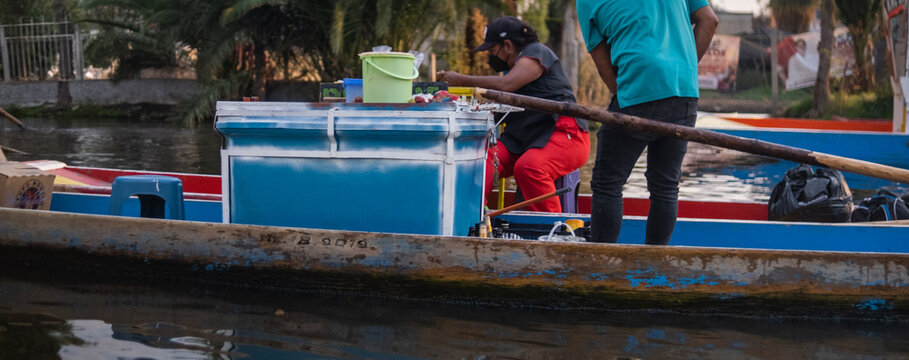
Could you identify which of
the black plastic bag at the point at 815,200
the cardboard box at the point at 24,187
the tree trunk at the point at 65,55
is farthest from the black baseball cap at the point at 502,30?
the tree trunk at the point at 65,55

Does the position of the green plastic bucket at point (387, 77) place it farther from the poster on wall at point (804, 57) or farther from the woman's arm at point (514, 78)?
the poster on wall at point (804, 57)

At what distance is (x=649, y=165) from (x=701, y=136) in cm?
32

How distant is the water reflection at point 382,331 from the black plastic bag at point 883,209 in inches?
68.4

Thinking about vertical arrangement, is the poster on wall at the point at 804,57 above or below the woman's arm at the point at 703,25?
below

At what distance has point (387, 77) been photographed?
12.6ft

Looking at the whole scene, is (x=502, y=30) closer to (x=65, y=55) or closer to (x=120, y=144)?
(x=120, y=144)

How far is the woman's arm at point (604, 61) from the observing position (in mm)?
3646

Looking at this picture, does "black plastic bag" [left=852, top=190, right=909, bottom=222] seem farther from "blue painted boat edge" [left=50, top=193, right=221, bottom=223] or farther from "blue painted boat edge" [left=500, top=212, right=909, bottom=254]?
"blue painted boat edge" [left=50, top=193, right=221, bottom=223]

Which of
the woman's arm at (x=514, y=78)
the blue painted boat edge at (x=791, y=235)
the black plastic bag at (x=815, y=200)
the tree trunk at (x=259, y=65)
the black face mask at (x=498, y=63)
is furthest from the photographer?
the tree trunk at (x=259, y=65)

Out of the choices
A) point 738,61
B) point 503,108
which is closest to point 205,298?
point 503,108

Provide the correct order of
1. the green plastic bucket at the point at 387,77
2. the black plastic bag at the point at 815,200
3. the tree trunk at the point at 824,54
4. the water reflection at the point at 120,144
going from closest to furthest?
1. the green plastic bucket at the point at 387,77
2. the black plastic bag at the point at 815,200
3. the water reflection at the point at 120,144
4. the tree trunk at the point at 824,54

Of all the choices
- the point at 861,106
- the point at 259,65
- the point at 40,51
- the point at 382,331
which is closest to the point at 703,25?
the point at 382,331

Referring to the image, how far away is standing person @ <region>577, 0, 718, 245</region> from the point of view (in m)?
3.47

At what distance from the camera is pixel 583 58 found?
58.7 ft
